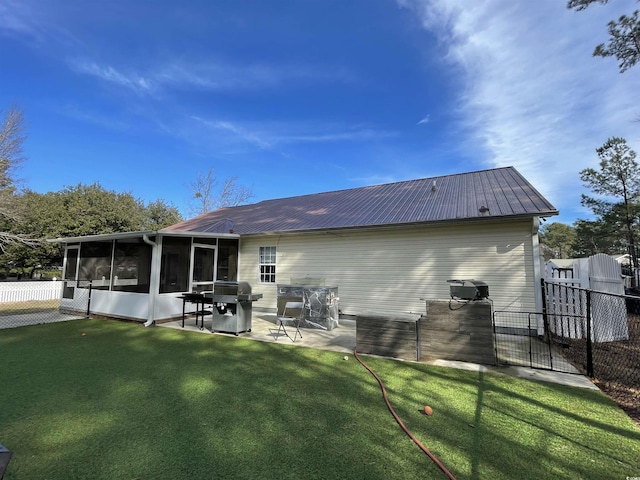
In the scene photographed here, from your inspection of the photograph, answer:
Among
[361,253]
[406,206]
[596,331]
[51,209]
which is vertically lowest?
[596,331]

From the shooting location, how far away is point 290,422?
3018 mm

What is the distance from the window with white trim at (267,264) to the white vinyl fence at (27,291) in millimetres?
9656

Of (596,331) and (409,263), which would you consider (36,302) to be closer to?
(409,263)

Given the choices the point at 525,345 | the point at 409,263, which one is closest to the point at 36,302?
the point at 409,263

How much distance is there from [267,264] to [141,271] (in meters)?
3.95

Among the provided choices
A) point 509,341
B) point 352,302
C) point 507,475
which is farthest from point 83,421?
point 509,341

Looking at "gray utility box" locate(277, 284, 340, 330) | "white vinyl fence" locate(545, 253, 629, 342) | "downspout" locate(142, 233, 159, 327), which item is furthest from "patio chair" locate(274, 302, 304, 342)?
"white vinyl fence" locate(545, 253, 629, 342)

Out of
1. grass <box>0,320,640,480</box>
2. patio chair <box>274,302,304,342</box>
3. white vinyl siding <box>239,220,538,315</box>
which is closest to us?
grass <box>0,320,640,480</box>

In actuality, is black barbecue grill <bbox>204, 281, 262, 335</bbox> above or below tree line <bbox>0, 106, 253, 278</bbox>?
below

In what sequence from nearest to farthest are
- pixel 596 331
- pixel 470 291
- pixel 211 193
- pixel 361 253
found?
pixel 470 291, pixel 596 331, pixel 361 253, pixel 211 193

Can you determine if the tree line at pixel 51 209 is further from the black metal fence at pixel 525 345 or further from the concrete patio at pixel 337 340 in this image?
the black metal fence at pixel 525 345

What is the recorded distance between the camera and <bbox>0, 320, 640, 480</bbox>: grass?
2318 mm

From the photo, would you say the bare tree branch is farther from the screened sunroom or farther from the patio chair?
the patio chair

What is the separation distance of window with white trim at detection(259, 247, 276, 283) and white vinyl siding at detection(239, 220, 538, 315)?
0.28 m
